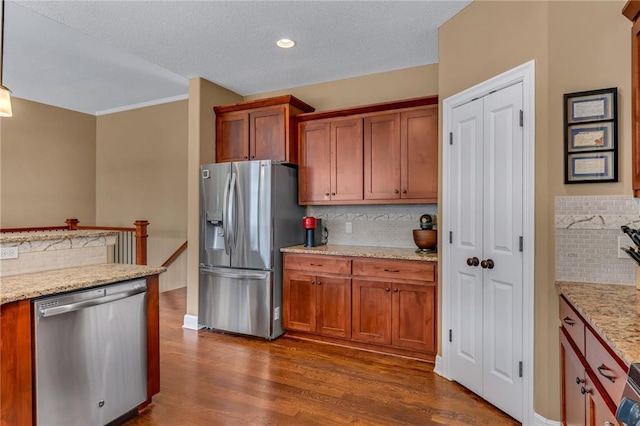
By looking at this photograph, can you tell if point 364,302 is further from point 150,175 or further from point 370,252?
point 150,175

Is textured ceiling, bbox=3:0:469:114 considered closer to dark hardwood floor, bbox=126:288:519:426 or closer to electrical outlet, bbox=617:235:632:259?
electrical outlet, bbox=617:235:632:259

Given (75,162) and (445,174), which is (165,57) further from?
(75,162)

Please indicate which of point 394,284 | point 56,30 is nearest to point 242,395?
point 394,284

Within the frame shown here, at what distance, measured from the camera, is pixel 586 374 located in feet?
4.56

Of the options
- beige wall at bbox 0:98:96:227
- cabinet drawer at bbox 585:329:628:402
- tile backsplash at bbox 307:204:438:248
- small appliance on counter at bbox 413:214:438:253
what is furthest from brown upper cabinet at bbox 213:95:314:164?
beige wall at bbox 0:98:96:227

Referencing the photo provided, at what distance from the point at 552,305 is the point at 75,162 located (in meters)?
7.34

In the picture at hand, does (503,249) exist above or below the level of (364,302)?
above

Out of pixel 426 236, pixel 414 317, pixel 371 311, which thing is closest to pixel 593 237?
pixel 426 236

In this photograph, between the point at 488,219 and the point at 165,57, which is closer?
the point at 488,219

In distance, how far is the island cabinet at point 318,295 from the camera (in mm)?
3342

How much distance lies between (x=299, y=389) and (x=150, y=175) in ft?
15.6

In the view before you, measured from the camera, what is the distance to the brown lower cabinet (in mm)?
3000

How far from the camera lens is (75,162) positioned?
629 cm

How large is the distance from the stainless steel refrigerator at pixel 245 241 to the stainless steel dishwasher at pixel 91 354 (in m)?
1.42
